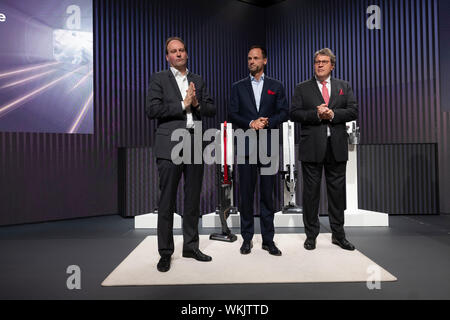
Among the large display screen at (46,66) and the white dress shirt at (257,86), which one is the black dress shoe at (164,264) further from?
the large display screen at (46,66)

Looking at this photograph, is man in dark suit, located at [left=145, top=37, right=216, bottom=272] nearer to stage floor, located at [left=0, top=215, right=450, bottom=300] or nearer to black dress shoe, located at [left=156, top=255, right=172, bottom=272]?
Answer: black dress shoe, located at [left=156, top=255, right=172, bottom=272]

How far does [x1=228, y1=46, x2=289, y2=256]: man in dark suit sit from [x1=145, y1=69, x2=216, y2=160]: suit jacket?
1.33ft

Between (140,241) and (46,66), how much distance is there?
2805mm

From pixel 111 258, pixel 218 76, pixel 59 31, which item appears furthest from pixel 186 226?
pixel 218 76

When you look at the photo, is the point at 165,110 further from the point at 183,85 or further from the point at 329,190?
the point at 329,190

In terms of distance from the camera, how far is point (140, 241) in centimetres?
355

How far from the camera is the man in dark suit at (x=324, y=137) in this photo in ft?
9.84

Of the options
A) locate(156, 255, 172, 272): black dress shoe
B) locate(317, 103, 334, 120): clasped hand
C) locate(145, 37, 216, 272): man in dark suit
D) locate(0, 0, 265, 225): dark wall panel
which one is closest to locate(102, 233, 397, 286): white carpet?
locate(156, 255, 172, 272): black dress shoe

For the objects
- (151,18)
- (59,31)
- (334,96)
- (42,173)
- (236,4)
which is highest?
(236,4)

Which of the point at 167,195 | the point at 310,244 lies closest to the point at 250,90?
the point at 167,195
